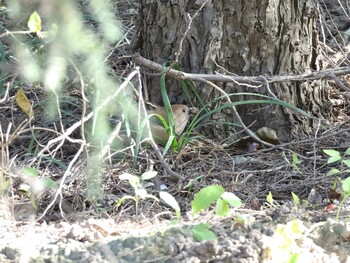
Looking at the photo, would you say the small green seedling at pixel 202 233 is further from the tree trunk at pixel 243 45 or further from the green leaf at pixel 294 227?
the tree trunk at pixel 243 45

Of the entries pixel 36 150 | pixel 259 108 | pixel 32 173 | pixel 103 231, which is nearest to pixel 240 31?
pixel 259 108

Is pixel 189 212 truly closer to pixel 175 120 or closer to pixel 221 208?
pixel 221 208

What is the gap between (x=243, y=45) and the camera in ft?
12.2

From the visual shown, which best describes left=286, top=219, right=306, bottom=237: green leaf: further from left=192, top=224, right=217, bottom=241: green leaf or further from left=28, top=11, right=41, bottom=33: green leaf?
left=28, top=11, right=41, bottom=33: green leaf

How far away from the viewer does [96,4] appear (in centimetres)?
230

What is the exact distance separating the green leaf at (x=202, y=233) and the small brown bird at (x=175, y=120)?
4.12 ft

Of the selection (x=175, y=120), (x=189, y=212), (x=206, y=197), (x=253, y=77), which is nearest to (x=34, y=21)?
(x=206, y=197)

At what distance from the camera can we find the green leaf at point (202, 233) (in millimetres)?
2267

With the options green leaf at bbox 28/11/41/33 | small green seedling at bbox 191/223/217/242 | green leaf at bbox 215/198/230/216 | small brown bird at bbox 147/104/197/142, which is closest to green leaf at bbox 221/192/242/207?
green leaf at bbox 215/198/230/216

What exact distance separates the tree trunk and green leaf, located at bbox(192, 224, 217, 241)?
143cm

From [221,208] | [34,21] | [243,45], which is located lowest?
[221,208]

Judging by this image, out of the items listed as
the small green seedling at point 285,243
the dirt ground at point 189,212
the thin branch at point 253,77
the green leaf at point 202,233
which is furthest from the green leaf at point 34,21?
the thin branch at point 253,77

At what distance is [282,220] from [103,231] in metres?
0.58

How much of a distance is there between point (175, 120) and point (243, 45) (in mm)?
506
